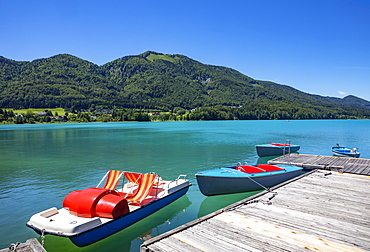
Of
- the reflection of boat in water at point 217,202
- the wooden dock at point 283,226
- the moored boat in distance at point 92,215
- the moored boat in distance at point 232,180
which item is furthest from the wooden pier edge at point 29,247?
the moored boat in distance at point 232,180

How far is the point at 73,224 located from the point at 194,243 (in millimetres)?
4131

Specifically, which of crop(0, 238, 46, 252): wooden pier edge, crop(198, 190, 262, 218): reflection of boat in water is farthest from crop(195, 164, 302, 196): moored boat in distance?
crop(0, 238, 46, 252): wooden pier edge

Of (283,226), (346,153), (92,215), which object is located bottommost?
(346,153)

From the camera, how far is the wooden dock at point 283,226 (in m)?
6.60

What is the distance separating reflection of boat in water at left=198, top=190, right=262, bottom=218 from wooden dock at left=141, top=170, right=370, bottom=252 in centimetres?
344

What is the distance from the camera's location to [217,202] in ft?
48.2

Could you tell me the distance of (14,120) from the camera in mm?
161500

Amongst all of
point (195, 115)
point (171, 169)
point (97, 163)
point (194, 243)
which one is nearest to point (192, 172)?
point (171, 169)

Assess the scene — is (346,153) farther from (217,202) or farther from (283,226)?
(283,226)

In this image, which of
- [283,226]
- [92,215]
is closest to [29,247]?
[92,215]

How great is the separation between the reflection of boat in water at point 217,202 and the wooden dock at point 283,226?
11.3 ft

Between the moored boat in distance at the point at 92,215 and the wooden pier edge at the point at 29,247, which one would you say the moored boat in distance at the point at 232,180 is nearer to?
the moored boat in distance at the point at 92,215

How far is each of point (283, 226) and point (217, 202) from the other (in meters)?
7.07

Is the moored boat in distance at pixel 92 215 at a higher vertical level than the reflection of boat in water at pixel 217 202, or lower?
higher
